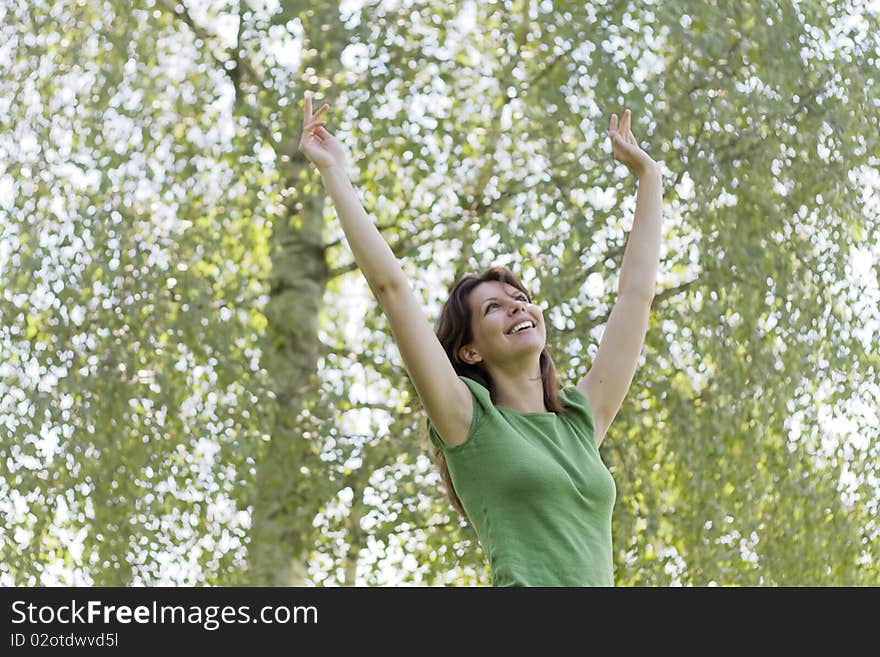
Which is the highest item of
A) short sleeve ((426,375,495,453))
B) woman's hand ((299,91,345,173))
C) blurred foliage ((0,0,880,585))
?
blurred foliage ((0,0,880,585))

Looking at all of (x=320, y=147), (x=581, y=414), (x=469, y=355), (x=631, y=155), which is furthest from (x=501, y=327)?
(x=631, y=155)

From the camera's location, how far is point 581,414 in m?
2.23

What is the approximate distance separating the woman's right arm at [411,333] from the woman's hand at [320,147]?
0.09 m

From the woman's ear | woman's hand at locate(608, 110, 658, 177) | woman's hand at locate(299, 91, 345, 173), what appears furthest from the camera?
woman's hand at locate(608, 110, 658, 177)

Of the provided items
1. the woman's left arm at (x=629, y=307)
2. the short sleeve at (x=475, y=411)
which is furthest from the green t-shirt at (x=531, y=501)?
the woman's left arm at (x=629, y=307)

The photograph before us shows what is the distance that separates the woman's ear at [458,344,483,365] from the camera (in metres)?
2.24

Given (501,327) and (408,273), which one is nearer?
(501,327)

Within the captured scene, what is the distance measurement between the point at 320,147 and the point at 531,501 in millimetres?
675

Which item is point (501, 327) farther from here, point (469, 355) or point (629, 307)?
point (629, 307)

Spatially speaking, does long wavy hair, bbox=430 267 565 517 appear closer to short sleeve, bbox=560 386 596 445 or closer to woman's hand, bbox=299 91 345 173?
short sleeve, bbox=560 386 596 445

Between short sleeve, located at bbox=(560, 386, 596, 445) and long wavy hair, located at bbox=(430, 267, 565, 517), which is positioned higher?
long wavy hair, located at bbox=(430, 267, 565, 517)

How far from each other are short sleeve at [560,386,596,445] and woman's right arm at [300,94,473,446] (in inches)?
9.1

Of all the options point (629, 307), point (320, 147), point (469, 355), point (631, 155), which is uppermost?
point (631, 155)

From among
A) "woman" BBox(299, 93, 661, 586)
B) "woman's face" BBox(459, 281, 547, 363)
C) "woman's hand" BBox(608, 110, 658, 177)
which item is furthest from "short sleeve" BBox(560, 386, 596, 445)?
"woman's hand" BBox(608, 110, 658, 177)
